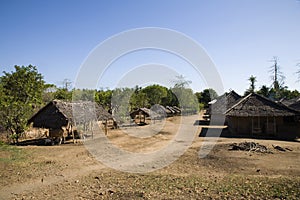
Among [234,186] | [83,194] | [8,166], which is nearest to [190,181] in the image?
[234,186]

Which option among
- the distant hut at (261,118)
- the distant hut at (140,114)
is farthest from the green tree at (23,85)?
the distant hut at (261,118)

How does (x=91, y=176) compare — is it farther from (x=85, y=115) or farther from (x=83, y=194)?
(x=85, y=115)

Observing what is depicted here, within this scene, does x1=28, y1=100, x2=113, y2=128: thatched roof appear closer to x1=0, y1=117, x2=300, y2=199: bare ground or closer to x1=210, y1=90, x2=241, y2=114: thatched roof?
x1=0, y1=117, x2=300, y2=199: bare ground

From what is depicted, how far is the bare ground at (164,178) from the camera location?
682 centimetres

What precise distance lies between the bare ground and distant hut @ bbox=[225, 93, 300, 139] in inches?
261

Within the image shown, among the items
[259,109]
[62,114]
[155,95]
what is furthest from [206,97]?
[62,114]

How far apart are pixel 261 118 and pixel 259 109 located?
80 cm

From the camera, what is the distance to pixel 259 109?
63.0 feet

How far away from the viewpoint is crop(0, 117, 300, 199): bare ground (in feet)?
22.4

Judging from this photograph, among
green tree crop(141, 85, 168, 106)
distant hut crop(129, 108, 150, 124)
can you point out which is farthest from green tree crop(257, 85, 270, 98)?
distant hut crop(129, 108, 150, 124)

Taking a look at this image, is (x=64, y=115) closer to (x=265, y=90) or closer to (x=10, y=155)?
(x=10, y=155)

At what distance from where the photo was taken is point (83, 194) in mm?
6996

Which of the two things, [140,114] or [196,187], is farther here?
[140,114]

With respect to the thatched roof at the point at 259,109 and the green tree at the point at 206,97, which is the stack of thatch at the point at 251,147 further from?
the green tree at the point at 206,97
